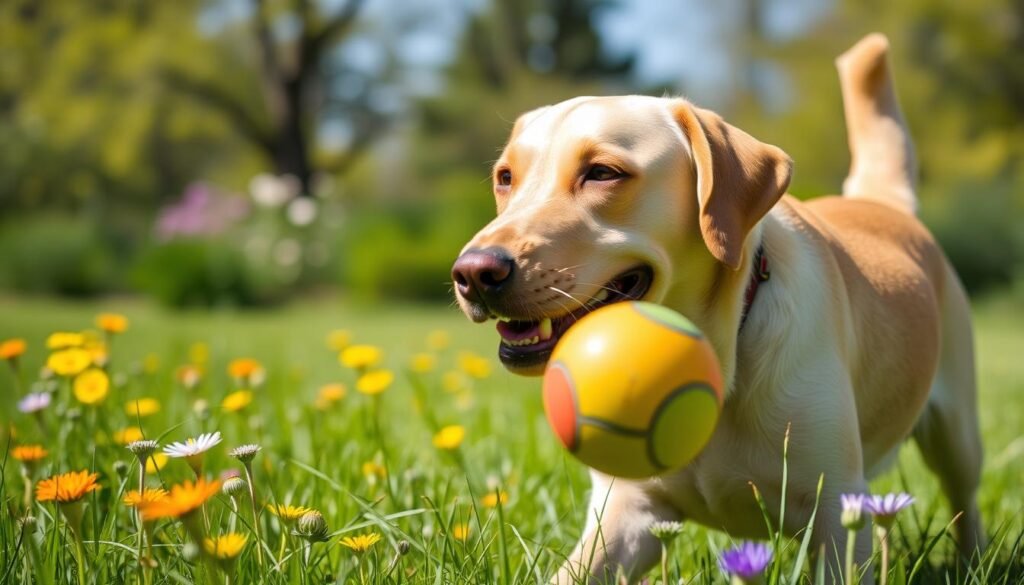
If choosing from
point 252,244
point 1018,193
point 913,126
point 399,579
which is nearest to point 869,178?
point 399,579

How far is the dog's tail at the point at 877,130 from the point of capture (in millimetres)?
3875

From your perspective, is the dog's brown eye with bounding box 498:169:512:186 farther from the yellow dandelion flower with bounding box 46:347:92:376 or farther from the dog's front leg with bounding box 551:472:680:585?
the yellow dandelion flower with bounding box 46:347:92:376

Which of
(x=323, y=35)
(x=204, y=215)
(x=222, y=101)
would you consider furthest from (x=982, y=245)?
(x=222, y=101)

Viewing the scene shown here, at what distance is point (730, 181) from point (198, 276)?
12.7 meters

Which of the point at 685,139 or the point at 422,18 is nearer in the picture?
the point at 685,139

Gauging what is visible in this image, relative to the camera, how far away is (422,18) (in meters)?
30.5

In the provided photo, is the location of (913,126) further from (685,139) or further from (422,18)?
(685,139)

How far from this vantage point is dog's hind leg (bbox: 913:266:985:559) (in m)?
3.39

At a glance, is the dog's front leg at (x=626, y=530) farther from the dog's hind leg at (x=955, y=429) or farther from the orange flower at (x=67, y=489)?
the dog's hind leg at (x=955, y=429)

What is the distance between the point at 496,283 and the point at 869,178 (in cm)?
239

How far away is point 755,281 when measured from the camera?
8.20ft

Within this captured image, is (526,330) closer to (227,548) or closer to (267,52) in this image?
(227,548)

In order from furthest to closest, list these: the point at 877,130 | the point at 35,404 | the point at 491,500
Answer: the point at 877,130 → the point at 491,500 → the point at 35,404

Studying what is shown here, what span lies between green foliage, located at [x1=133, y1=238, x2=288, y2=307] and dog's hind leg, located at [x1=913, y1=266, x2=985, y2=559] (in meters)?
12.0
